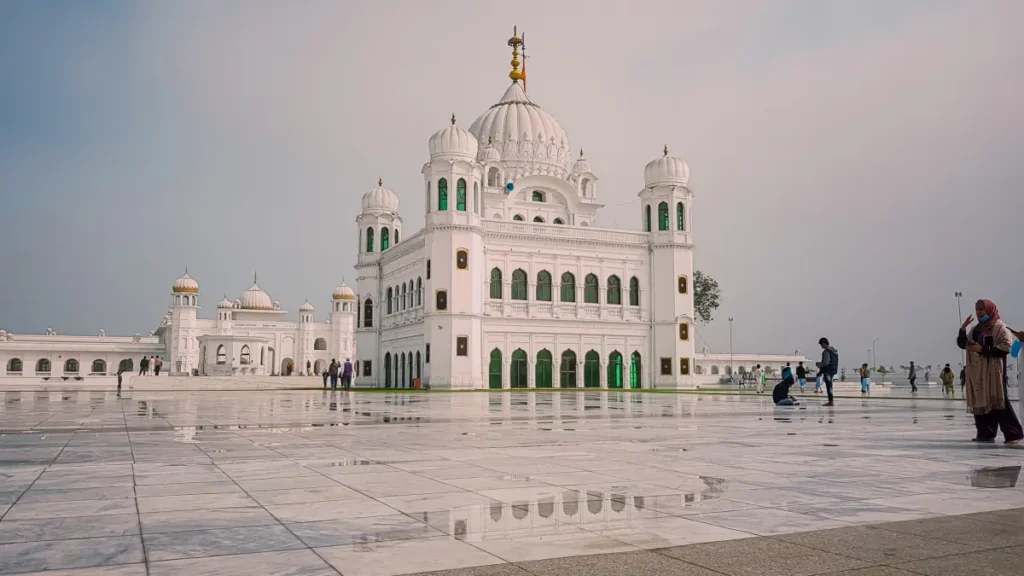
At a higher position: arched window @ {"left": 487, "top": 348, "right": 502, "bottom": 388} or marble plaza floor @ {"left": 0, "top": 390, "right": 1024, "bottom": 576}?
arched window @ {"left": 487, "top": 348, "right": 502, "bottom": 388}

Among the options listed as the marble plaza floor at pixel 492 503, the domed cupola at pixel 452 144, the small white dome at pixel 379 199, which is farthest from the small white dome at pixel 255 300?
the marble plaza floor at pixel 492 503

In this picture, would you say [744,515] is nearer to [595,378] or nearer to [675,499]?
[675,499]

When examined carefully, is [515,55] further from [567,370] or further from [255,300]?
[255,300]

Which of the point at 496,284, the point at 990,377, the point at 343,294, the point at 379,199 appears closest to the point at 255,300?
the point at 343,294

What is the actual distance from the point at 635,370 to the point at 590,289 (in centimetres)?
533

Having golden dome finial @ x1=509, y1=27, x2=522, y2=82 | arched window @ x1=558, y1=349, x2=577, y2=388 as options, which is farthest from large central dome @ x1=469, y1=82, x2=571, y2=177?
arched window @ x1=558, y1=349, x2=577, y2=388

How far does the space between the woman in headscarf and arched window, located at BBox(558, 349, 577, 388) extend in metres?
36.5

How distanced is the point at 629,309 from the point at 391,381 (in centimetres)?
1472

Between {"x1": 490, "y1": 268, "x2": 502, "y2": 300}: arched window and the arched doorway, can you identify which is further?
the arched doorway

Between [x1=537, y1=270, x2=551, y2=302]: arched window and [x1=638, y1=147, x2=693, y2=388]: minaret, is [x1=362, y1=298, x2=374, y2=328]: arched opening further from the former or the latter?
[x1=638, y1=147, x2=693, y2=388]: minaret

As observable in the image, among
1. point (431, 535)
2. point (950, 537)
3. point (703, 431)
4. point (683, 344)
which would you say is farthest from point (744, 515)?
point (683, 344)

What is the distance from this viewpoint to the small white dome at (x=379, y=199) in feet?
179

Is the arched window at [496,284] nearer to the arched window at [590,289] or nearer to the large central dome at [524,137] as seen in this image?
the arched window at [590,289]

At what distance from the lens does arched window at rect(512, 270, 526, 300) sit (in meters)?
46.1
